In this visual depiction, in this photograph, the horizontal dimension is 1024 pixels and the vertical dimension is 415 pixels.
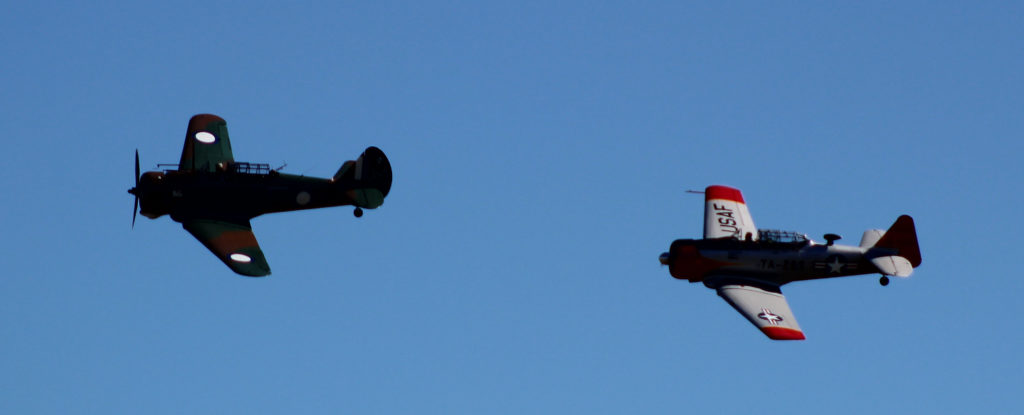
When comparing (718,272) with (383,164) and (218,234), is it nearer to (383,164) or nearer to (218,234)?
(383,164)

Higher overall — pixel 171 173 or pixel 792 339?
pixel 171 173

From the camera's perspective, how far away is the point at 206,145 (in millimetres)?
58562

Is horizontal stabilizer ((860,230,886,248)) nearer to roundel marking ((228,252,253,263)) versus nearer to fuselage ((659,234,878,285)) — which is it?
fuselage ((659,234,878,285))

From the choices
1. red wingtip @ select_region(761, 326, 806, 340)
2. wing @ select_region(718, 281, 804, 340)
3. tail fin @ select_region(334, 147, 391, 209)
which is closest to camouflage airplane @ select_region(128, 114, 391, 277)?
tail fin @ select_region(334, 147, 391, 209)

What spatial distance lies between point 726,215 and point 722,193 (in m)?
1.13

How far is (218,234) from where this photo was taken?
55.0 meters

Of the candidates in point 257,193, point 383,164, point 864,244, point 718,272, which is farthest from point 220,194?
point 864,244

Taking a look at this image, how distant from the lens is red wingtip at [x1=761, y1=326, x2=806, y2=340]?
168ft

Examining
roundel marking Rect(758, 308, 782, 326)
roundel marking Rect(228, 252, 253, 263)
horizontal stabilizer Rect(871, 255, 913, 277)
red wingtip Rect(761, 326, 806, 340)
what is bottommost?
red wingtip Rect(761, 326, 806, 340)

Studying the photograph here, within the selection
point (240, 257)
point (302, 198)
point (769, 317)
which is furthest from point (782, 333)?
point (240, 257)

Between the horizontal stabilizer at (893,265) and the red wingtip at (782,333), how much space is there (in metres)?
4.05

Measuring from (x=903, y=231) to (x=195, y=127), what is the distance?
23397 mm

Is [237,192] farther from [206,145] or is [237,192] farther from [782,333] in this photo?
[782,333]

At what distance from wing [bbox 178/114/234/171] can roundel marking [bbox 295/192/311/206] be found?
8.39ft
